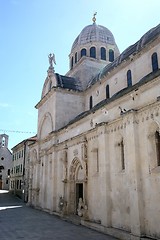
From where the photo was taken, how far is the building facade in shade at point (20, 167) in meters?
40.4

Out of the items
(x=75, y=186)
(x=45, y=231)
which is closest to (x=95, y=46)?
(x=75, y=186)

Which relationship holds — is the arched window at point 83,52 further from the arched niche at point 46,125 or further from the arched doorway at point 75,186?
the arched doorway at point 75,186

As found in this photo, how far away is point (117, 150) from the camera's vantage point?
14273 mm

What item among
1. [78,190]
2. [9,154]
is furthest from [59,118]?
[9,154]

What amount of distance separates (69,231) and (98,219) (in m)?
1.92

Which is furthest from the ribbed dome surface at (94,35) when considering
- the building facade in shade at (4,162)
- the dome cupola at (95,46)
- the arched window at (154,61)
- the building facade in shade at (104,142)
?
the building facade in shade at (4,162)

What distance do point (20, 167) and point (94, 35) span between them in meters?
27.2

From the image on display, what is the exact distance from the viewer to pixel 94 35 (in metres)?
29.6

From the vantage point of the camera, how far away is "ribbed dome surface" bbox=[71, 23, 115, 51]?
2945 centimetres

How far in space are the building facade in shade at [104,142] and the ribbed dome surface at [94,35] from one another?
5.2 inches

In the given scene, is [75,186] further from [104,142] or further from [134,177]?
[134,177]

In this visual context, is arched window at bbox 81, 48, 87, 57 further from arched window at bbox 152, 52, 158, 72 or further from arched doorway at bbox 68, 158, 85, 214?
arched doorway at bbox 68, 158, 85, 214

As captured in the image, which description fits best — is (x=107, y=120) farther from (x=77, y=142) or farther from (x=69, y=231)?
(x=69, y=231)

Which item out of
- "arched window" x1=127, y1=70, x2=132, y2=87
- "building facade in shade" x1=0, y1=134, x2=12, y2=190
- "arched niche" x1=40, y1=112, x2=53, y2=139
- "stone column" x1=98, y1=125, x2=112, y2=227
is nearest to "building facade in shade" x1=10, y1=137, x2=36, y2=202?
"building facade in shade" x1=0, y1=134, x2=12, y2=190
